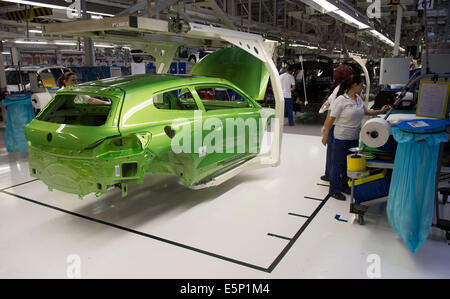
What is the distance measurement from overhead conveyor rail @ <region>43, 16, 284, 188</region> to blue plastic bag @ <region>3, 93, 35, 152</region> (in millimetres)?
2285

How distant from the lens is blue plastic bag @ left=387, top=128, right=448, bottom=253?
Result: 2613 mm

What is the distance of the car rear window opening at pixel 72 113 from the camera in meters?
3.52

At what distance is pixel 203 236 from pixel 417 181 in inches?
74.4

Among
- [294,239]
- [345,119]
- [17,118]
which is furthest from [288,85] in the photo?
[294,239]

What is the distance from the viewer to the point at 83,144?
2906mm

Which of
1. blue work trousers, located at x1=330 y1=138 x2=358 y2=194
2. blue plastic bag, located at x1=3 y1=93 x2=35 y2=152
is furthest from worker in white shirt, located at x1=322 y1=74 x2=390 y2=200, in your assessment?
blue plastic bag, located at x1=3 y1=93 x2=35 y2=152

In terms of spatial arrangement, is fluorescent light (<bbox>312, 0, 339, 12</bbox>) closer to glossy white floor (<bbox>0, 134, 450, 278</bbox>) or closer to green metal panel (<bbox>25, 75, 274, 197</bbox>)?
glossy white floor (<bbox>0, 134, 450, 278</bbox>)

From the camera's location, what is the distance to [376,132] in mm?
2973

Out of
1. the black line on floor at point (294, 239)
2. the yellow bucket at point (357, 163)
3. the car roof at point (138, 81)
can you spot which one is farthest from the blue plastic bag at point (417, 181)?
the car roof at point (138, 81)

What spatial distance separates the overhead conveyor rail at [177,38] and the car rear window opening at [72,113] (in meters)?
Result: 0.82

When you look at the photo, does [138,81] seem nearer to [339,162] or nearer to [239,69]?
[239,69]
